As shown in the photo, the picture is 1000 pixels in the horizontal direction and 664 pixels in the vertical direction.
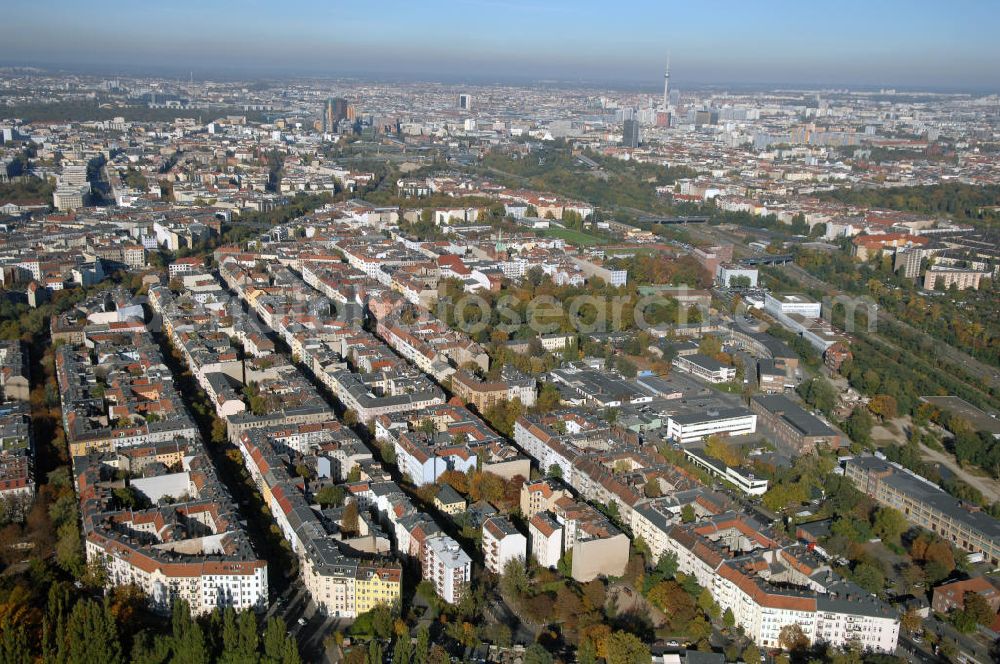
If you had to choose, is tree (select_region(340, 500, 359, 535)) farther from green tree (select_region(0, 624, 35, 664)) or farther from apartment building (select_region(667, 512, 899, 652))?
apartment building (select_region(667, 512, 899, 652))

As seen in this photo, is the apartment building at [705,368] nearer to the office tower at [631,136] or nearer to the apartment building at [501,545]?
the apartment building at [501,545]

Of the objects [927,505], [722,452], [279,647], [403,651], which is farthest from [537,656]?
[927,505]

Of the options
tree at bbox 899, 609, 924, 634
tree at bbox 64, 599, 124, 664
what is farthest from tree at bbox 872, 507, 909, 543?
tree at bbox 64, 599, 124, 664

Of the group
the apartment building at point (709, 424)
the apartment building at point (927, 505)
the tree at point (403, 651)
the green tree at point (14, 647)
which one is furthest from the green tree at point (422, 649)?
the apartment building at point (927, 505)

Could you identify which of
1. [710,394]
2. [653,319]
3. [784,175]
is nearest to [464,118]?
[784,175]

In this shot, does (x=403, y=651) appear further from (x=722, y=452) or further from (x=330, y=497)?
(x=722, y=452)

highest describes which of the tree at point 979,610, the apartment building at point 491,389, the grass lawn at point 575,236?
the grass lawn at point 575,236

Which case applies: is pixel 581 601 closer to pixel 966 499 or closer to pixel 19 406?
pixel 966 499
